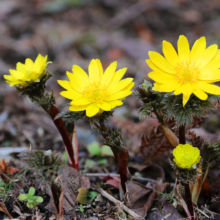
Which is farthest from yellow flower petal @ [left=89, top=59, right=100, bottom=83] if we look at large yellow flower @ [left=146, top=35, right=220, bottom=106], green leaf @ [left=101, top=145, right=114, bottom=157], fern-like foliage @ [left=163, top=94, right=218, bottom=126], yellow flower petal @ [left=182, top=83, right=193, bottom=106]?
green leaf @ [left=101, top=145, right=114, bottom=157]

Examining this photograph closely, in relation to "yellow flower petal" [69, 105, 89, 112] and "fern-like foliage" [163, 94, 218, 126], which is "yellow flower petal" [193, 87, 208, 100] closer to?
"fern-like foliage" [163, 94, 218, 126]

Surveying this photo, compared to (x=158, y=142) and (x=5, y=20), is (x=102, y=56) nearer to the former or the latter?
(x=5, y=20)

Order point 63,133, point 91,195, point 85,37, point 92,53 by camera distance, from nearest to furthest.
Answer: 1. point 63,133
2. point 91,195
3. point 92,53
4. point 85,37

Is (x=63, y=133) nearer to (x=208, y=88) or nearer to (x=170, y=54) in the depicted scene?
(x=170, y=54)

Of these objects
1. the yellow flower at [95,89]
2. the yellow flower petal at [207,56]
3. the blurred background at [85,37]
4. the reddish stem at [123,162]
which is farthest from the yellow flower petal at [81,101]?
the blurred background at [85,37]

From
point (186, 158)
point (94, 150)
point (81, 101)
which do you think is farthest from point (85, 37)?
point (186, 158)

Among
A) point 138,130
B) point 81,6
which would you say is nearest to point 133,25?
point 81,6
